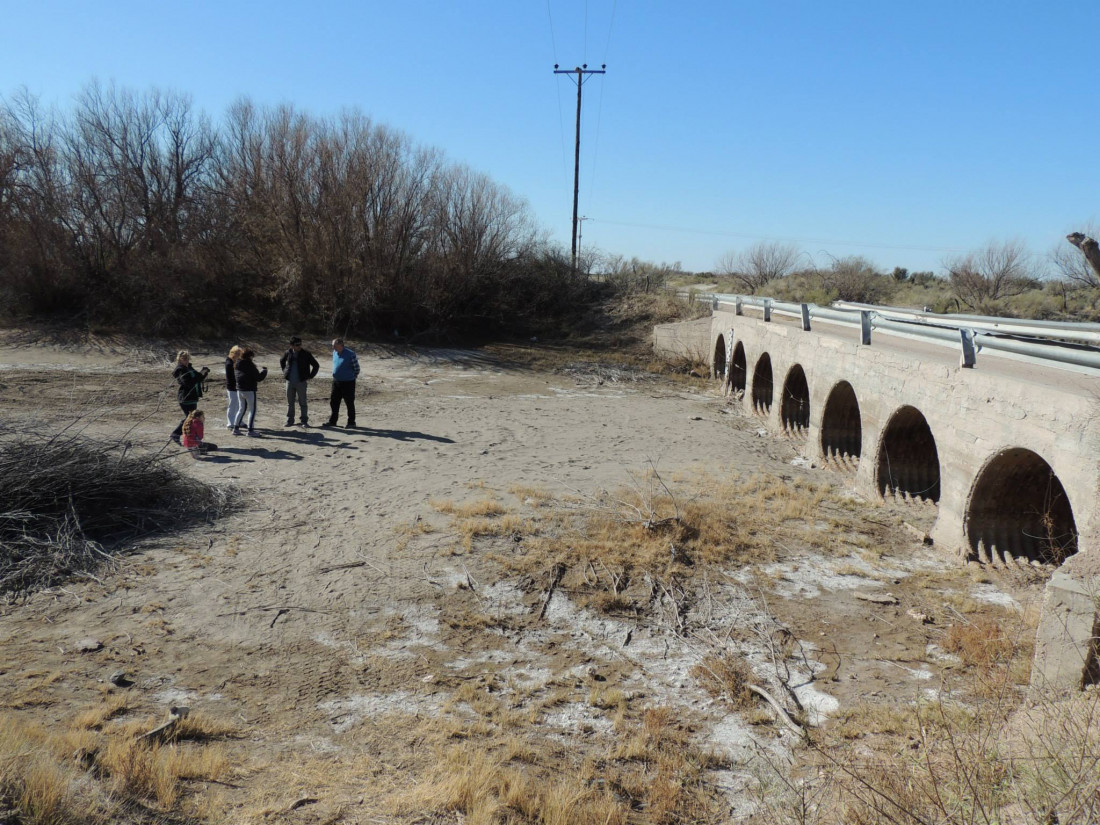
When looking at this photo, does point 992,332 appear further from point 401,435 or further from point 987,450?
point 401,435

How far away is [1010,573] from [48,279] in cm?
2815

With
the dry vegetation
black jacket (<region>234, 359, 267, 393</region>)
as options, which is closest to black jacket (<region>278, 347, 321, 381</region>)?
black jacket (<region>234, 359, 267, 393</region>)

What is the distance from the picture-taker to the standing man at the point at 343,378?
45.8 feet

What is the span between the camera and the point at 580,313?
32.5 meters

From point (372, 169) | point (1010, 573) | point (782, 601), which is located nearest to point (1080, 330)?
point (1010, 573)

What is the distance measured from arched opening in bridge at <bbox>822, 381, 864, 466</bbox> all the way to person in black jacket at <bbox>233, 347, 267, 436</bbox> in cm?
1015

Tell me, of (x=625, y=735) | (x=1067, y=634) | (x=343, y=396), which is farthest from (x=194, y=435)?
(x=1067, y=634)

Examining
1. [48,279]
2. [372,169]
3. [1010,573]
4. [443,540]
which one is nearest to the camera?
[1010,573]

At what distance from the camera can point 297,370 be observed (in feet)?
45.4

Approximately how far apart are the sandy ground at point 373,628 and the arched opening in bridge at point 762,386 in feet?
21.7

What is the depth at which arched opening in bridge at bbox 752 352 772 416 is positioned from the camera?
19.3 m

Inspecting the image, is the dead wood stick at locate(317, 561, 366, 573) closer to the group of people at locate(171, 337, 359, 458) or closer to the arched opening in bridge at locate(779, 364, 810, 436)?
the group of people at locate(171, 337, 359, 458)

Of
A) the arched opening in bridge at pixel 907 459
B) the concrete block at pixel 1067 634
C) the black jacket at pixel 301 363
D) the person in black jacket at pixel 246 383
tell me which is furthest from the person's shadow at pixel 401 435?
the concrete block at pixel 1067 634

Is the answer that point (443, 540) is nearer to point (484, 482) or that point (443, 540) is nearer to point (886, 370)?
point (484, 482)
